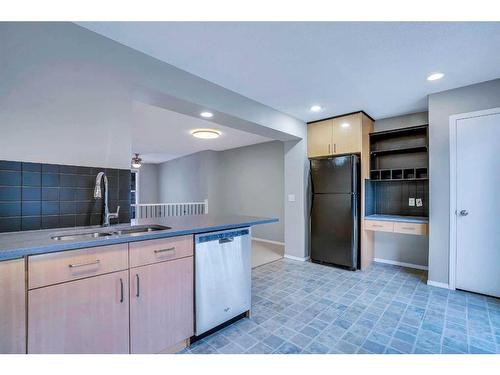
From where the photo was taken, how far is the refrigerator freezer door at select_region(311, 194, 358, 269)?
132 inches

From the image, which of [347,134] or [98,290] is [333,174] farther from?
[98,290]

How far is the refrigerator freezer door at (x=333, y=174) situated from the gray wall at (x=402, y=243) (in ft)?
3.34

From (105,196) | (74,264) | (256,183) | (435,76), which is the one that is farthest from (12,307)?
(256,183)

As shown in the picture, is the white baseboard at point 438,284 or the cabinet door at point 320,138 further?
the cabinet door at point 320,138

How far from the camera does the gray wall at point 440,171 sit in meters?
2.70

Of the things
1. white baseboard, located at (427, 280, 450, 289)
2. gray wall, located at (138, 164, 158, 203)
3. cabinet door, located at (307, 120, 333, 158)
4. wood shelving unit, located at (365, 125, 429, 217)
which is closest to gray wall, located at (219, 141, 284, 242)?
cabinet door, located at (307, 120, 333, 158)

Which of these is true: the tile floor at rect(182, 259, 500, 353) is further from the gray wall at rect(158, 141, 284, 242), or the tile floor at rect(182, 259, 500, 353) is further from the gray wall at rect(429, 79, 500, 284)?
the gray wall at rect(158, 141, 284, 242)

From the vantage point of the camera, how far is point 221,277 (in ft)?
6.23

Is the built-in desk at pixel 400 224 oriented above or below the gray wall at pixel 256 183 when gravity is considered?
below

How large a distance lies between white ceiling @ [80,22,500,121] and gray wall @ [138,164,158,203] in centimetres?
693

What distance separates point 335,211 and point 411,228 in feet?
3.15

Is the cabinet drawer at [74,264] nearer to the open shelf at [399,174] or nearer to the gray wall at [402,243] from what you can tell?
the open shelf at [399,174]

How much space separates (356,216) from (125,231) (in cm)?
295

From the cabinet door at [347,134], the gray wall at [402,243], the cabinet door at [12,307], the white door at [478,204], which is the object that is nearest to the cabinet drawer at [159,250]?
the cabinet door at [12,307]
